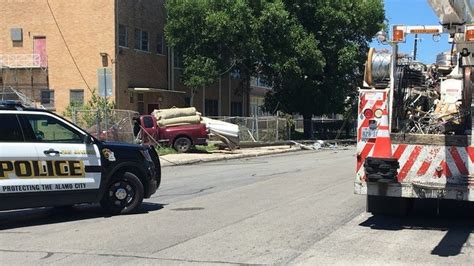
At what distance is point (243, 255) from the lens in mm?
6848

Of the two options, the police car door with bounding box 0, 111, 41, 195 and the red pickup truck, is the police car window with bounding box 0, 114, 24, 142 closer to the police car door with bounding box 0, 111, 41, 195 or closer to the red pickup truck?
the police car door with bounding box 0, 111, 41, 195

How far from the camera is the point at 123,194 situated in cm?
988

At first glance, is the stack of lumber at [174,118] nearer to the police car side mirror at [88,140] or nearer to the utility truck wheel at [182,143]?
the utility truck wheel at [182,143]

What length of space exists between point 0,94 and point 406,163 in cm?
2851

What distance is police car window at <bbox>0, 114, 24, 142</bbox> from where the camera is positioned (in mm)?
8672

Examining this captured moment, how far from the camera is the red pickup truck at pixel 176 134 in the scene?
2572 cm

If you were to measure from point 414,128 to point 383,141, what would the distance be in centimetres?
63

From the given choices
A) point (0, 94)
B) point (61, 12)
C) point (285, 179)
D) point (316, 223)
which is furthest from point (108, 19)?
point (316, 223)

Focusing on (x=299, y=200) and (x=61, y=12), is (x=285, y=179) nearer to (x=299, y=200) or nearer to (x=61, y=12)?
(x=299, y=200)

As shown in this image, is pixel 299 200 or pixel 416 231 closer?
pixel 416 231

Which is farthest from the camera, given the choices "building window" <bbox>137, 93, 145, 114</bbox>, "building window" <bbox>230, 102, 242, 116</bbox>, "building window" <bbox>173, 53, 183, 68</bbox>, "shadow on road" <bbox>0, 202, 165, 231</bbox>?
"building window" <bbox>230, 102, 242, 116</bbox>

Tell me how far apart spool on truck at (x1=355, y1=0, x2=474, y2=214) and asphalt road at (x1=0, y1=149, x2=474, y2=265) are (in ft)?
2.16

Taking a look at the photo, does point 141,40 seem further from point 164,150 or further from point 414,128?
point 414,128

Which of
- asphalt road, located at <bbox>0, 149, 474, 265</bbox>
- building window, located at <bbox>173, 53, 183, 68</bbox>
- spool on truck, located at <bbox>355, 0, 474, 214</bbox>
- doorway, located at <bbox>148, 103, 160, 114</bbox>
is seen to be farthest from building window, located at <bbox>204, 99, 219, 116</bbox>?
spool on truck, located at <bbox>355, 0, 474, 214</bbox>
